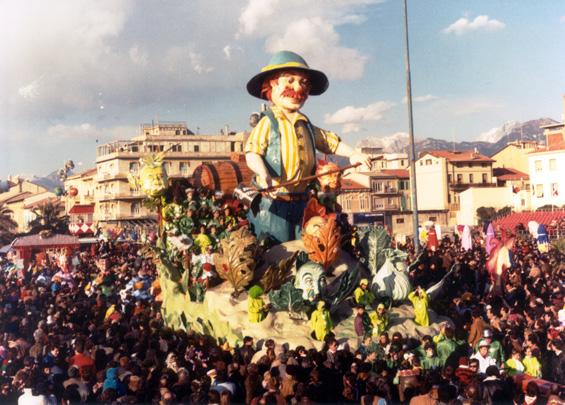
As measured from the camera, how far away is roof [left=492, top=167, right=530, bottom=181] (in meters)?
45.8

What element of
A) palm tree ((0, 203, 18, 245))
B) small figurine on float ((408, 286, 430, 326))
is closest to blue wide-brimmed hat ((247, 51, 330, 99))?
small figurine on float ((408, 286, 430, 326))

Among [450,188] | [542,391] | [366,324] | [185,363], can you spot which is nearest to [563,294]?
[366,324]

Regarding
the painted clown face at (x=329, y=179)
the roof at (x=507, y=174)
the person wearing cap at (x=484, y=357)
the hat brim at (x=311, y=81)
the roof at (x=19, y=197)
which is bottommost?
the person wearing cap at (x=484, y=357)

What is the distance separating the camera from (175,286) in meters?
11.7

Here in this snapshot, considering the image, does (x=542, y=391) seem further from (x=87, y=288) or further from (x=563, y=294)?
(x=87, y=288)

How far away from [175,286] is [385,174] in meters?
36.4

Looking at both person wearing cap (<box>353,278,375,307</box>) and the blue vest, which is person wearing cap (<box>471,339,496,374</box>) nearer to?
person wearing cap (<box>353,278,375,307</box>)

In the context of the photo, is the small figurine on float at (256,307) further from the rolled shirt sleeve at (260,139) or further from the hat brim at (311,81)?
the hat brim at (311,81)

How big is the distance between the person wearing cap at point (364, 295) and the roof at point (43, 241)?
14.7 meters

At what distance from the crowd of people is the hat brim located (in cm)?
210

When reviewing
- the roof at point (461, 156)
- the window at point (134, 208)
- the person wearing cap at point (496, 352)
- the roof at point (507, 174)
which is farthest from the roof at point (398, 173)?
the person wearing cap at point (496, 352)

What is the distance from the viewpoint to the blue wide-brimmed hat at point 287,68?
11383 millimetres

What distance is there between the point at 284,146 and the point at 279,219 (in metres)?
1.16

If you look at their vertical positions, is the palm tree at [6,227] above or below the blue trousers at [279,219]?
above
